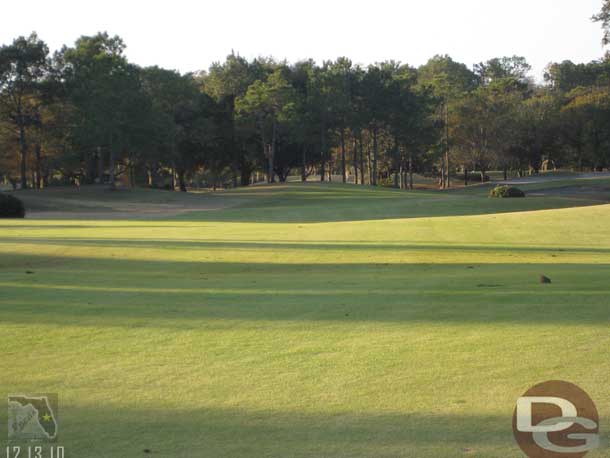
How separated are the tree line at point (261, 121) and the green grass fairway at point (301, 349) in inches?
1764

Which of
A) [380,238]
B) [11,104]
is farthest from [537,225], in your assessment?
[11,104]

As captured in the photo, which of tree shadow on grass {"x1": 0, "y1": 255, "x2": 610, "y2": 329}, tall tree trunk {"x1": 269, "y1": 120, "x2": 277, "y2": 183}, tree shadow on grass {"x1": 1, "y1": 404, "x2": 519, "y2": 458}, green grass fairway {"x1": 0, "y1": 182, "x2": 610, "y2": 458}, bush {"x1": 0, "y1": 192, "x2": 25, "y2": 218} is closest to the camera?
tree shadow on grass {"x1": 1, "y1": 404, "x2": 519, "y2": 458}

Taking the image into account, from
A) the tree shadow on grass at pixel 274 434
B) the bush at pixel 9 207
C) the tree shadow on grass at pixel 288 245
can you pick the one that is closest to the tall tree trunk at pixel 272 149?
the bush at pixel 9 207

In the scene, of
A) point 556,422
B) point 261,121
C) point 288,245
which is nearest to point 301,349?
point 556,422

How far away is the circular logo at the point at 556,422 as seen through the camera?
206 inches

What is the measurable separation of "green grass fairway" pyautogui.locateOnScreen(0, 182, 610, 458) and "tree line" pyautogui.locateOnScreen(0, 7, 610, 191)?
44809 millimetres

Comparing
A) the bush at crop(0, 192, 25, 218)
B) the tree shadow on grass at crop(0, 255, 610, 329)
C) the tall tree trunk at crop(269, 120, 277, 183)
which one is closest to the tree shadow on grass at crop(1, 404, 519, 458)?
the tree shadow on grass at crop(0, 255, 610, 329)

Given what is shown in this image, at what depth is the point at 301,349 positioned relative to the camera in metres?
7.95

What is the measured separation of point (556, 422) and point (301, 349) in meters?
3.01

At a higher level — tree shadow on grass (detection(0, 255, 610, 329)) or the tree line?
the tree line

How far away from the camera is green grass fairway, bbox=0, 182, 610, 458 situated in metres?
5.56

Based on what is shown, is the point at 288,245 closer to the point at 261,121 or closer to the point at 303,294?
the point at 303,294

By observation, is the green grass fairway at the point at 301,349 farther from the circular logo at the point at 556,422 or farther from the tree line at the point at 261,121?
the tree line at the point at 261,121

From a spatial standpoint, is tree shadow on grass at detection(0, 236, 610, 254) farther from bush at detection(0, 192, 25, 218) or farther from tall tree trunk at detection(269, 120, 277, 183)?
tall tree trunk at detection(269, 120, 277, 183)
